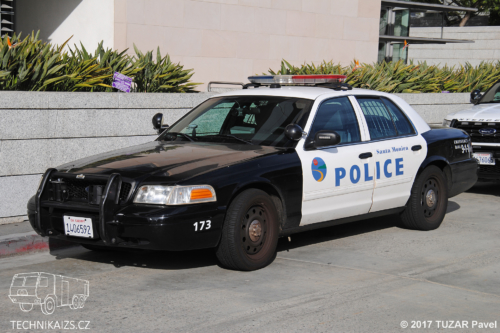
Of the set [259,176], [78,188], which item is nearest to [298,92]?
[259,176]

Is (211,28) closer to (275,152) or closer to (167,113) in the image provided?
(167,113)

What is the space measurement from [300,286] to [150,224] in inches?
52.5

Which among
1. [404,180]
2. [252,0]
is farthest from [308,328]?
[252,0]

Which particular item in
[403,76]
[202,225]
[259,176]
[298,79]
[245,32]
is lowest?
[202,225]

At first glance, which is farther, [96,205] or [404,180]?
[404,180]

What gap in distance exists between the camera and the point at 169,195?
554cm

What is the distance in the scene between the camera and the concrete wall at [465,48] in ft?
106

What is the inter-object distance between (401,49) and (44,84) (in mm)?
17317

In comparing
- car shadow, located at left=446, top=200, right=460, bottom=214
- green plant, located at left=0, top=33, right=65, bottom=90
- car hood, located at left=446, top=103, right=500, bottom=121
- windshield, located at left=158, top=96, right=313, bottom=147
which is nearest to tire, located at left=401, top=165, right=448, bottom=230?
car shadow, located at left=446, top=200, right=460, bottom=214

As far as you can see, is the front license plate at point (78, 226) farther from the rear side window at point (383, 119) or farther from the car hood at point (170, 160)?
the rear side window at point (383, 119)

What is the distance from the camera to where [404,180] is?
7598mm

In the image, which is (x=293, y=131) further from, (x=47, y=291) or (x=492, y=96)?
(x=492, y=96)

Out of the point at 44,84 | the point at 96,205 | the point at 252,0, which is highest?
the point at 252,0

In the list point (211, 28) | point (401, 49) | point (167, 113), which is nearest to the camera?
point (167, 113)
